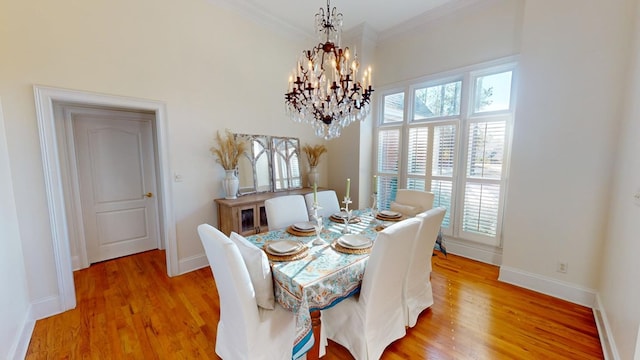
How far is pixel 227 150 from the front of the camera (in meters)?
3.17

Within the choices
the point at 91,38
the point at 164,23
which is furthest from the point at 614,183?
the point at 91,38

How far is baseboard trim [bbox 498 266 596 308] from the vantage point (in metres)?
2.37

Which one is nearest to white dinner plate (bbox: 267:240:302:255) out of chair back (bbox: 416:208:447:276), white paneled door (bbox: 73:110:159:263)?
chair back (bbox: 416:208:447:276)

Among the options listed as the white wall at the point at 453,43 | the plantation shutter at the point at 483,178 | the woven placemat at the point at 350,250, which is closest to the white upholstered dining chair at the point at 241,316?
the woven placemat at the point at 350,250

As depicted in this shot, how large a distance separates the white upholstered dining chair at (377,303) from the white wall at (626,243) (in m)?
1.25

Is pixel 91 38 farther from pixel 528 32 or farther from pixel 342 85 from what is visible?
pixel 528 32

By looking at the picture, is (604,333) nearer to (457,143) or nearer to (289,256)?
(457,143)

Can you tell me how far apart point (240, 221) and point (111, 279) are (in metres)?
1.57

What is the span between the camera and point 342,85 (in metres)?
2.09

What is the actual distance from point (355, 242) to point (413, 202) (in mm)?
1387

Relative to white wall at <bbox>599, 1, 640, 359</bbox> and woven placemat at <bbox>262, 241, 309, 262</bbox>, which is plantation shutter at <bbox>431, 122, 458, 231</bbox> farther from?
woven placemat at <bbox>262, 241, 309, 262</bbox>

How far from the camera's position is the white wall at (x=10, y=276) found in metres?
1.67

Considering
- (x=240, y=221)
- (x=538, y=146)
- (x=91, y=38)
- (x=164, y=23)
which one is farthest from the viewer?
(x=240, y=221)

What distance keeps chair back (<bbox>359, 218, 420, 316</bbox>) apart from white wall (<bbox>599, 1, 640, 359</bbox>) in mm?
1233
